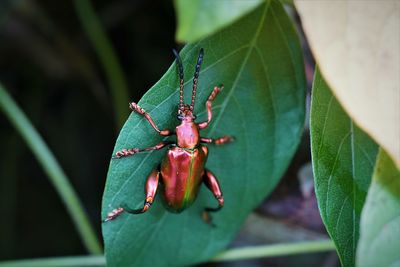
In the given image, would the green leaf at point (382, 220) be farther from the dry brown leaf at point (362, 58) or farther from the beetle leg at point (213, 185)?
the beetle leg at point (213, 185)

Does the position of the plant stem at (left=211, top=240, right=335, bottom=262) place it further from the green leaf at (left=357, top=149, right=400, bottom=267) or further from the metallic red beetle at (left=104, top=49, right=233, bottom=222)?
the green leaf at (left=357, top=149, right=400, bottom=267)

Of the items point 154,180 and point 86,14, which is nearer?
point 154,180

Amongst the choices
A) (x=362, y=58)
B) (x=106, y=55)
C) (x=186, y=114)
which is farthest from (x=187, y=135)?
(x=106, y=55)

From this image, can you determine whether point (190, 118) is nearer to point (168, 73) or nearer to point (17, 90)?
point (168, 73)

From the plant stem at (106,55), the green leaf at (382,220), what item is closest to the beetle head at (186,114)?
the green leaf at (382,220)

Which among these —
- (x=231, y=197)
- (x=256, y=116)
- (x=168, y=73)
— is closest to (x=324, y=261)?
(x=231, y=197)

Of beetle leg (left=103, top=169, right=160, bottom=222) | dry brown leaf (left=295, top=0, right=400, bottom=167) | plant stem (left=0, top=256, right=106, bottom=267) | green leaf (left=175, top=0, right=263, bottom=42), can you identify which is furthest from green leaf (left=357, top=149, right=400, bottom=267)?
plant stem (left=0, top=256, right=106, bottom=267)

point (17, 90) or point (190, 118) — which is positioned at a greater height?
point (190, 118)
